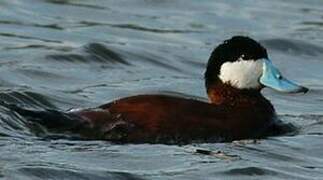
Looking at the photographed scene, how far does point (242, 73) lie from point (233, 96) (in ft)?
0.65

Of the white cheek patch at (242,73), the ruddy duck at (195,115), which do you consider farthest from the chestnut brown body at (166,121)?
the white cheek patch at (242,73)

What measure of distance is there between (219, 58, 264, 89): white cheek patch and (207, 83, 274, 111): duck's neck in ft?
0.16

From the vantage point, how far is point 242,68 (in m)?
11.4

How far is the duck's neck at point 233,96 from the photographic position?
445 inches

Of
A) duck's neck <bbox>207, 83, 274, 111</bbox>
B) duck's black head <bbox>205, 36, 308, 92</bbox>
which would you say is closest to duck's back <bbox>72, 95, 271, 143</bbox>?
duck's neck <bbox>207, 83, 274, 111</bbox>

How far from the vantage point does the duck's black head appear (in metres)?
11.3

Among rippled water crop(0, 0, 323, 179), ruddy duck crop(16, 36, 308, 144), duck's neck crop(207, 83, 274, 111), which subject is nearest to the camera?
rippled water crop(0, 0, 323, 179)

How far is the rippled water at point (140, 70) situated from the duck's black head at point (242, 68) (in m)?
0.48

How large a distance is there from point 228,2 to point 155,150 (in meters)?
8.12

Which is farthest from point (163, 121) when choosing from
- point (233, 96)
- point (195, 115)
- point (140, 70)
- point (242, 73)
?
point (140, 70)

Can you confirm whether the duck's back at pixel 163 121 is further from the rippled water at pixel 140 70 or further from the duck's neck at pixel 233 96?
the duck's neck at pixel 233 96

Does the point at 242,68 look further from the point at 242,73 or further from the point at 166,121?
the point at 166,121

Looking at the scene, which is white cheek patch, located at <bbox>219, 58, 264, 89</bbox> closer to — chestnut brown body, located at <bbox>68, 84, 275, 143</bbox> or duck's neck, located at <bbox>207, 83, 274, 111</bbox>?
duck's neck, located at <bbox>207, 83, 274, 111</bbox>

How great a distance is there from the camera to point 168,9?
1752 centimetres
